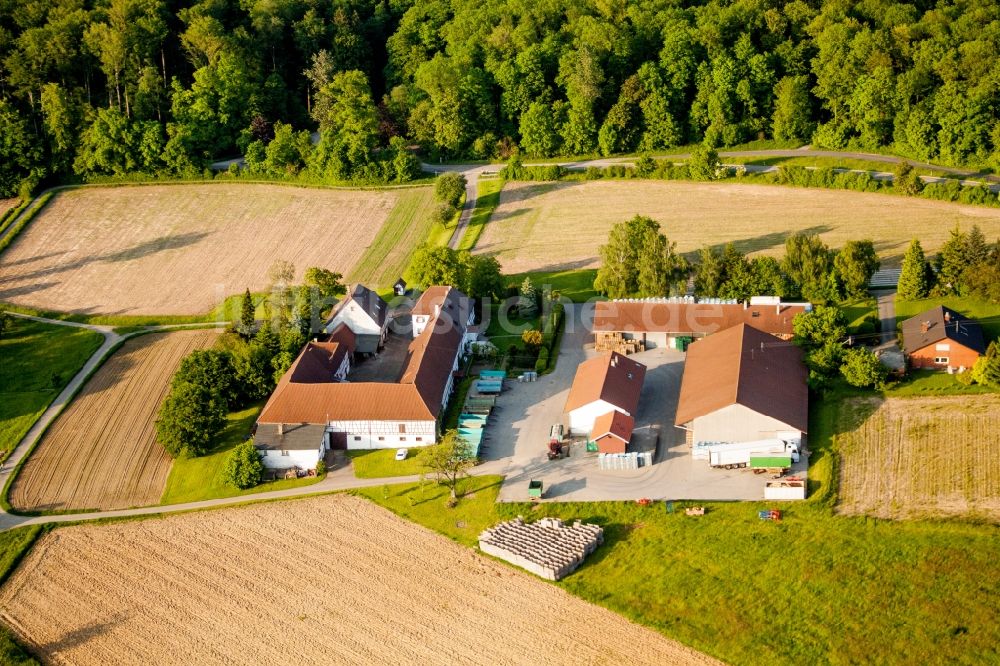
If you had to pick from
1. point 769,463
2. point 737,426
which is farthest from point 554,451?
point 769,463

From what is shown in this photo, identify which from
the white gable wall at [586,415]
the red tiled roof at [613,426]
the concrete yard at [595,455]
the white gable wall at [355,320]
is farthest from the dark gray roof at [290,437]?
the red tiled roof at [613,426]

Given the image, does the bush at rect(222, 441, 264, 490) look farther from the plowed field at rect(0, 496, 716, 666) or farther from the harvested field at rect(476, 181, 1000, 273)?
the harvested field at rect(476, 181, 1000, 273)

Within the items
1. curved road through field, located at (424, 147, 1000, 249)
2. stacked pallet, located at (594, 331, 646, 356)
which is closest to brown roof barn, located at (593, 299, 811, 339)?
stacked pallet, located at (594, 331, 646, 356)

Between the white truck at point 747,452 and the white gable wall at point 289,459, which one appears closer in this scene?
the white truck at point 747,452

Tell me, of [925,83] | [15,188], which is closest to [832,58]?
[925,83]

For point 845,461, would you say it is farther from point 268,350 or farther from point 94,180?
point 94,180

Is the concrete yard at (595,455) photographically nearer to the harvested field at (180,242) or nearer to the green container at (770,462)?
the green container at (770,462)
